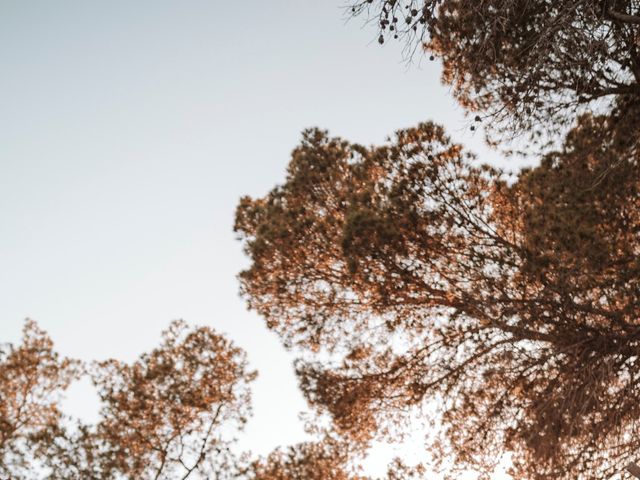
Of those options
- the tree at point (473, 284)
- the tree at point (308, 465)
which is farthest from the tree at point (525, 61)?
the tree at point (308, 465)

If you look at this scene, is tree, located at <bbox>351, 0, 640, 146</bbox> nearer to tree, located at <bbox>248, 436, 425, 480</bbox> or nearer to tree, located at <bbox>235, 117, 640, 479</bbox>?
tree, located at <bbox>235, 117, 640, 479</bbox>

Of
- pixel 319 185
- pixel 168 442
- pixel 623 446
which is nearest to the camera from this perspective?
pixel 623 446

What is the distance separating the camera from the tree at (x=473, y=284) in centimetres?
527

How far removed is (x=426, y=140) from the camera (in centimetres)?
630

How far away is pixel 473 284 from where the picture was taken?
6113 millimetres

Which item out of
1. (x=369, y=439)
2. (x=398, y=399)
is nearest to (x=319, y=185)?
(x=398, y=399)

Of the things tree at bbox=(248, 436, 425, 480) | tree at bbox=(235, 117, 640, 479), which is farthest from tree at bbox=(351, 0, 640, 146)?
tree at bbox=(248, 436, 425, 480)

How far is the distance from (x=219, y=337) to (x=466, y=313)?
17.1 ft

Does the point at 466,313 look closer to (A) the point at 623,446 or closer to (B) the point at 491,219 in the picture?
(B) the point at 491,219

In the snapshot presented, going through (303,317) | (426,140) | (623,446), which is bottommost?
(623,446)

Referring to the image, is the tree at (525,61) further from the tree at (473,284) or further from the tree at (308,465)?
the tree at (308,465)

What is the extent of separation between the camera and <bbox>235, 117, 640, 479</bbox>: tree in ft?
17.3

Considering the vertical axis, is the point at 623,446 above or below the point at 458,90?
below

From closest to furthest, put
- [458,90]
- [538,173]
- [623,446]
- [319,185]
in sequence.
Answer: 1. [623,446]
2. [538,173]
3. [458,90]
4. [319,185]
